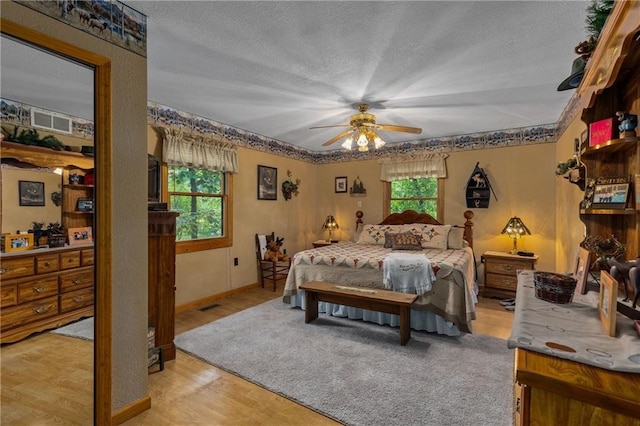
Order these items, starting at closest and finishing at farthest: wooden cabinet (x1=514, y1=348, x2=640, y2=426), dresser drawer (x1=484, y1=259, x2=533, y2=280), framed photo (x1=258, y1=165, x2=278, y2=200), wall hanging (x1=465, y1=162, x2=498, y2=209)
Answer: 1. wooden cabinet (x1=514, y1=348, x2=640, y2=426)
2. dresser drawer (x1=484, y1=259, x2=533, y2=280)
3. wall hanging (x1=465, y1=162, x2=498, y2=209)
4. framed photo (x1=258, y1=165, x2=278, y2=200)

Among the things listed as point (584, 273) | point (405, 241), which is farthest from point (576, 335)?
point (405, 241)

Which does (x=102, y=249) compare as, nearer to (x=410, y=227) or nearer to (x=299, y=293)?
(x=299, y=293)

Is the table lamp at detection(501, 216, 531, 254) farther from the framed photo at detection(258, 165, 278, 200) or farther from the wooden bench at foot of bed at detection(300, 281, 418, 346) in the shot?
the framed photo at detection(258, 165, 278, 200)

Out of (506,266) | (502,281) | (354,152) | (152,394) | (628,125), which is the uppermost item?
(354,152)

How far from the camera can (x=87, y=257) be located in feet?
5.72

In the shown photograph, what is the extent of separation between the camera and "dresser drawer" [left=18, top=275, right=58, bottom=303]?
63.1 inches

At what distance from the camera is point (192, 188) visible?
13.8 ft

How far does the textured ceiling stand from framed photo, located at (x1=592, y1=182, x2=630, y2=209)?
1146 millimetres

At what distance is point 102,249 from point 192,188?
255 centimetres

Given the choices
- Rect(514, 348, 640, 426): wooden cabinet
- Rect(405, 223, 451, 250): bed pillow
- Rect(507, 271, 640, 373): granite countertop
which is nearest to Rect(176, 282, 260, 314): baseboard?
Rect(405, 223, 451, 250): bed pillow

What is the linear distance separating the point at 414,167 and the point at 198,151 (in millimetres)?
3425

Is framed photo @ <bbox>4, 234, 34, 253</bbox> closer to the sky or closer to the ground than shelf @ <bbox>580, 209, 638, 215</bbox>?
closer to the ground

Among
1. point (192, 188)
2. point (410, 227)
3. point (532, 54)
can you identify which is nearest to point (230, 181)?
point (192, 188)

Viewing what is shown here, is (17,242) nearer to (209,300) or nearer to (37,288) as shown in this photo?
(37,288)
